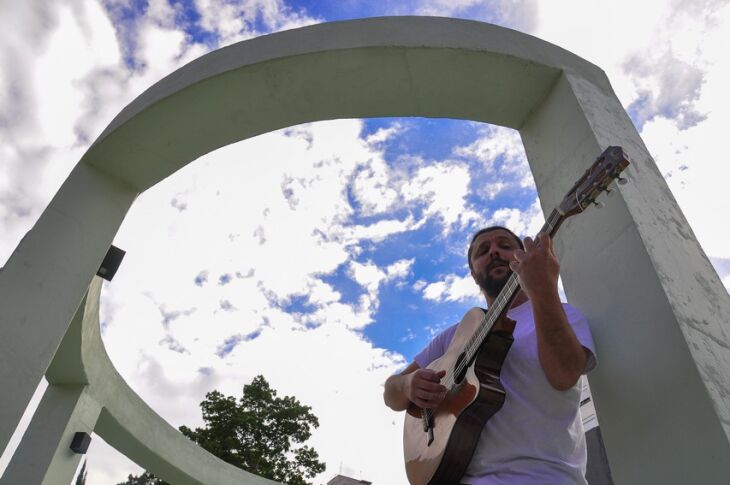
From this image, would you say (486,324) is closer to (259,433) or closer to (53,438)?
(53,438)

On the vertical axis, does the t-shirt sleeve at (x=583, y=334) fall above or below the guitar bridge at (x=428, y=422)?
above

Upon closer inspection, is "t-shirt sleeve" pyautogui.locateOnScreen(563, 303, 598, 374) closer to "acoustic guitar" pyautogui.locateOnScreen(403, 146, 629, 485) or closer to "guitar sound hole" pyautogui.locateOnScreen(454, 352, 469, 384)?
"acoustic guitar" pyautogui.locateOnScreen(403, 146, 629, 485)

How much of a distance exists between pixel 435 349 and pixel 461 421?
740mm

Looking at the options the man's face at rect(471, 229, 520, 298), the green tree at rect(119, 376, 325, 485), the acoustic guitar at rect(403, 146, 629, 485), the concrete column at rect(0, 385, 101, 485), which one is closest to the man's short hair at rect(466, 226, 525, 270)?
the man's face at rect(471, 229, 520, 298)

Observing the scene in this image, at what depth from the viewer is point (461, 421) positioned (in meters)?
1.48

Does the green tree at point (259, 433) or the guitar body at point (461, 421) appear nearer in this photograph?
the guitar body at point (461, 421)

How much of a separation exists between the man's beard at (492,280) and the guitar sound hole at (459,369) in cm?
30

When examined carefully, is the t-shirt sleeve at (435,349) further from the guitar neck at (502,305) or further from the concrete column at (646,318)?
the concrete column at (646,318)

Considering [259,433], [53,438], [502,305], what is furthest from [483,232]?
[259,433]

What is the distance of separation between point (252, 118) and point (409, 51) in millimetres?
1078

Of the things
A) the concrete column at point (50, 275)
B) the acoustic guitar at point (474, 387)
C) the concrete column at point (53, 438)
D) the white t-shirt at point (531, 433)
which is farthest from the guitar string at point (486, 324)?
the concrete column at point (53, 438)

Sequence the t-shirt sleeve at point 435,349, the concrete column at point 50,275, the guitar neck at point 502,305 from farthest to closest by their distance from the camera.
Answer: the concrete column at point 50,275 < the t-shirt sleeve at point 435,349 < the guitar neck at point 502,305

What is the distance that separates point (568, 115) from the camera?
2.27 m

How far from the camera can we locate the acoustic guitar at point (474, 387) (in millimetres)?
1441
